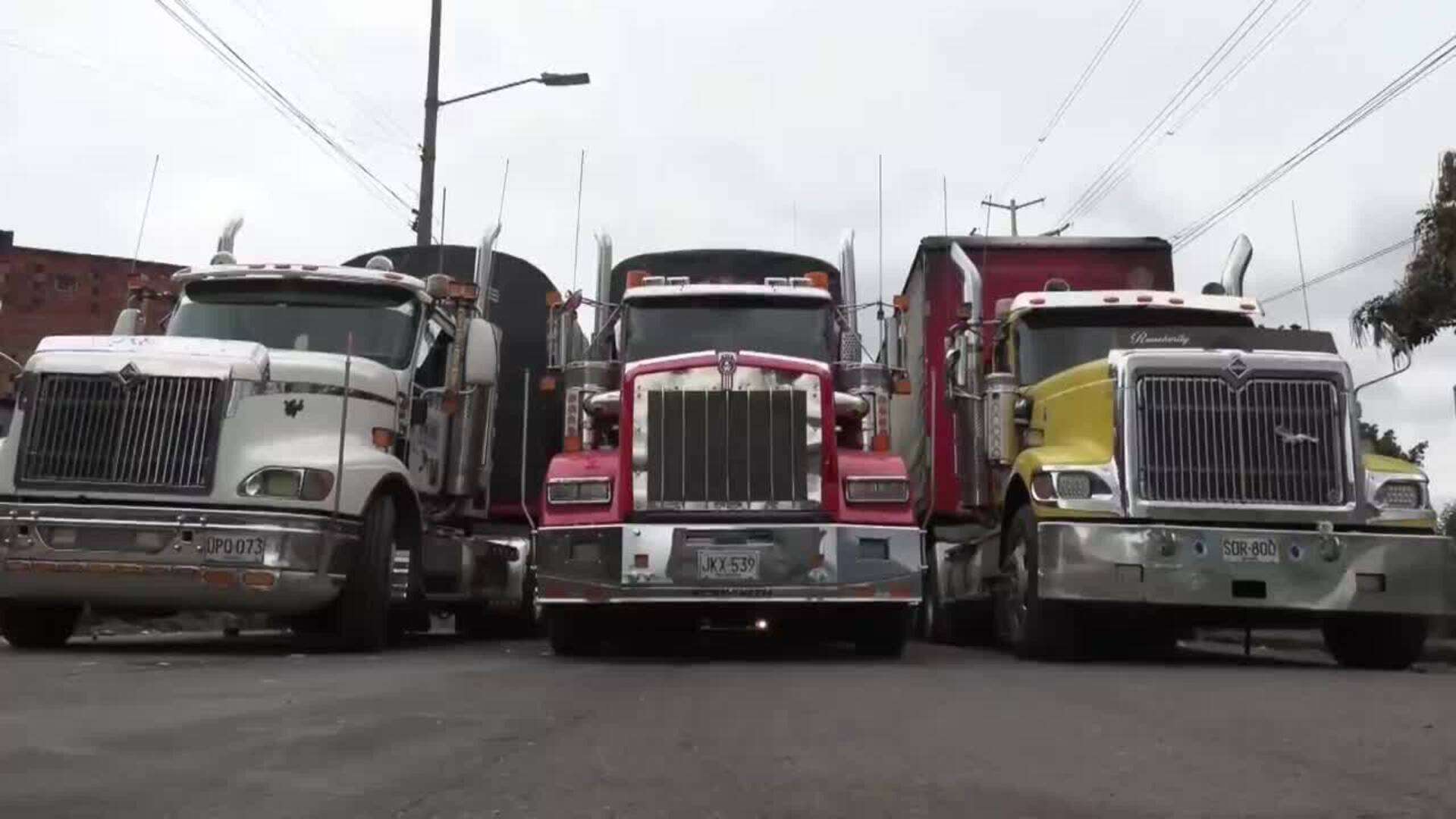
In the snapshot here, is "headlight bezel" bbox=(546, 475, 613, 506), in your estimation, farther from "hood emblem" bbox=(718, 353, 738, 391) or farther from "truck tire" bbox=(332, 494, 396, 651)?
"truck tire" bbox=(332, 494, 396, 651)

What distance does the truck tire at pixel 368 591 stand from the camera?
36.9 feet

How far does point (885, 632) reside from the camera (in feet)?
37.9

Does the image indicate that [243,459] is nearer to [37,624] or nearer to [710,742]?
[37,624]

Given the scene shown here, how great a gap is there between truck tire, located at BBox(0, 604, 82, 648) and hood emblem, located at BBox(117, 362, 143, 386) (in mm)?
1979

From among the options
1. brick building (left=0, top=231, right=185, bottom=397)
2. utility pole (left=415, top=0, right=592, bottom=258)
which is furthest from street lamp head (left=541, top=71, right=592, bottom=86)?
brick building (left=0, top=231, right=185, bottom=397)

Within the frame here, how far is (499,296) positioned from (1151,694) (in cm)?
855

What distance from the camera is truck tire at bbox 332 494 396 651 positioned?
11.2m

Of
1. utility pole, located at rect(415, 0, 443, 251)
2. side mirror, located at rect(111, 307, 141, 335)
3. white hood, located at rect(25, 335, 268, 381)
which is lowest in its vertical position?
white hood, located at rect(25, 335, 268, 381)

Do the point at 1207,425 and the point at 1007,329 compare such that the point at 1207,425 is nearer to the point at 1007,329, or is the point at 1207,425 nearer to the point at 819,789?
the point at 1007,329

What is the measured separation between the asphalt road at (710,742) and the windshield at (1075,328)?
3.42 meters

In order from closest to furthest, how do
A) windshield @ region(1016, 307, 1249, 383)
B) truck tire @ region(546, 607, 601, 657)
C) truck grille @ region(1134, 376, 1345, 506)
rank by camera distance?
truck grille @ region(1134, 376, 1345, 506), truck tire @ region(546, 607, 601, 657), windshield @ region(1016, 307, 1249, 383)

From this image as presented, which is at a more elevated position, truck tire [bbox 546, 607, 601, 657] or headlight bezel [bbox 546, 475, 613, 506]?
headlight bezel [bbox 546, 475, 613, 506]

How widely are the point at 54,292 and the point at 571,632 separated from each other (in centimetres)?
3857

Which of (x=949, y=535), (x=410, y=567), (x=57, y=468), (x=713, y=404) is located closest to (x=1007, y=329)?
(x=949, y=535)
